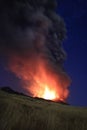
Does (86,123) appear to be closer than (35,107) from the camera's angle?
Yes

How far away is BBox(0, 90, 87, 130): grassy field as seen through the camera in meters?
32.4

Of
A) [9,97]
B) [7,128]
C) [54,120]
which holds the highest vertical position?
[9,97]

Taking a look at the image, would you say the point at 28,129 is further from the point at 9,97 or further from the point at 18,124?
the point at 9,97

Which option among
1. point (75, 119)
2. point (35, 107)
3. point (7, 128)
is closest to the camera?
point (7, 128)

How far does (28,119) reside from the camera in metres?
33.4

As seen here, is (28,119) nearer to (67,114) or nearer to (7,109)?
(7,109)

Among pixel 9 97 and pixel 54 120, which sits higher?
pixel 9 97

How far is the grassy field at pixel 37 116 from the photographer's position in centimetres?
3241

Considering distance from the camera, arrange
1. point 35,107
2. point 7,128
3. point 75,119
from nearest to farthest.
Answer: point 7,128
point 75,119
point 35,107

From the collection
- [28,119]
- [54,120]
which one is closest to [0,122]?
[28,119]

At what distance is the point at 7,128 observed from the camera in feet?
104

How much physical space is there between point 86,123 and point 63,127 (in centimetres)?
290

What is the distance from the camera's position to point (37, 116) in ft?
111

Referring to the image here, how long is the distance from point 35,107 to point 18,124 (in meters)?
4.16
